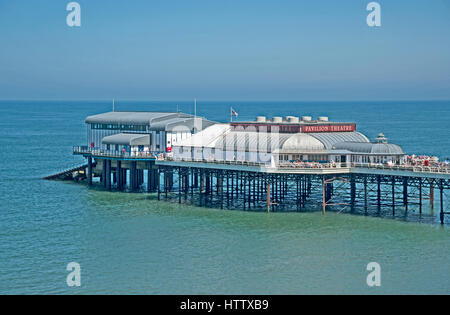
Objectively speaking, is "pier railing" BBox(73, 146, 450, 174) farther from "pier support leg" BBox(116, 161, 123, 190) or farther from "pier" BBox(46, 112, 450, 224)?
"pier support leg" BBox(116, 161, 123, 190)

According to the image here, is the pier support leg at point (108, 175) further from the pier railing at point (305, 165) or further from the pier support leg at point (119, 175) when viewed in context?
the pier railing at point (305, 165)

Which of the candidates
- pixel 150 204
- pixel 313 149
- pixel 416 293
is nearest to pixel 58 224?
pixel 150 204

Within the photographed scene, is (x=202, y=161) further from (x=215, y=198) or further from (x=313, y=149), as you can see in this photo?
(x=313, y=149)

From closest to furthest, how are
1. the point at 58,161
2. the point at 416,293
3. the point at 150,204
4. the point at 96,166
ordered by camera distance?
the point at 416,293 → the point at 150,204 → the point at 96,166 → the point at 58,161
